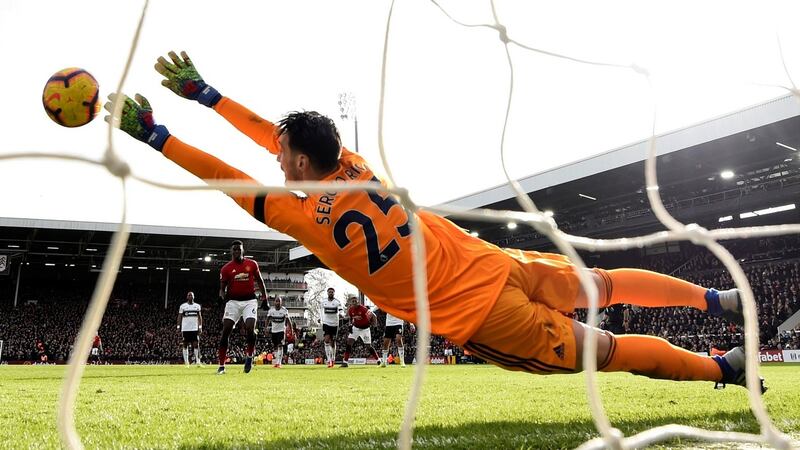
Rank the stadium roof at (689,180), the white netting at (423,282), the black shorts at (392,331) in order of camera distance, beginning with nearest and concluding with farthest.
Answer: the white netting at (423,282) → the black shorts at (392,331) → the stadium roof at (689,180)

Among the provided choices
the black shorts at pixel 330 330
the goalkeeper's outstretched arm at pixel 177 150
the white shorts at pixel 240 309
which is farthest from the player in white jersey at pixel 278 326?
the goalkeeper's outstretched arm at pixel 177 150

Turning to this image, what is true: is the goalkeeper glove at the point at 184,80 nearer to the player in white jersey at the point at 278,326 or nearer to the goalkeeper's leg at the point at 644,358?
Answer: the goalkeeper's leg at the point at 644,358

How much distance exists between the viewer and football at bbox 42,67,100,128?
294cm

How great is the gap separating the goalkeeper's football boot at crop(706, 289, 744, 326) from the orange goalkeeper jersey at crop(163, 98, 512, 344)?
111 centimetres

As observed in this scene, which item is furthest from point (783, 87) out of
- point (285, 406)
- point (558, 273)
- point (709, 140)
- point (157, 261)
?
→ point (157, 261)

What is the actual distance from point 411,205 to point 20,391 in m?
4.98

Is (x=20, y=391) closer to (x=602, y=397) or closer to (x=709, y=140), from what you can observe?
(x=602, y=397)

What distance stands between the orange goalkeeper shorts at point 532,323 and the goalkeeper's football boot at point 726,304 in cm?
75

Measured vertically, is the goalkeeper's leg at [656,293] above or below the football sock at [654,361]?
above

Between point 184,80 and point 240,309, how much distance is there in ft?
22.8

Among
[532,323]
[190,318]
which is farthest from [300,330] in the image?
[532,323]

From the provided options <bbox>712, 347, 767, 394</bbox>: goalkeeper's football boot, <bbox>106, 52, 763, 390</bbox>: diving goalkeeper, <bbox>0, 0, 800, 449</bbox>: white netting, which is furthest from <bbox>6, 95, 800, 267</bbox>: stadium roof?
<bbox>0, 0, 800, 449</bbox>: white netting

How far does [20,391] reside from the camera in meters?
5.37

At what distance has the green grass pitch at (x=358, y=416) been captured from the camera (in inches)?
106
